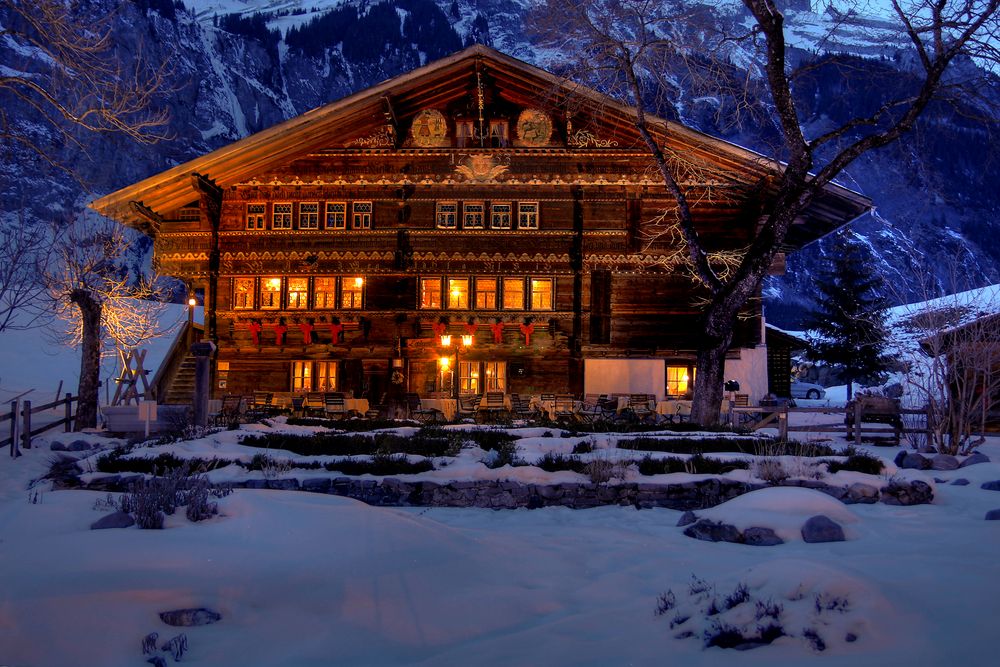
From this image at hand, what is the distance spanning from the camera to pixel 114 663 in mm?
4629

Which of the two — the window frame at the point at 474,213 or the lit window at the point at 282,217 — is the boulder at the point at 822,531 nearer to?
the window frame at the point at 474,213

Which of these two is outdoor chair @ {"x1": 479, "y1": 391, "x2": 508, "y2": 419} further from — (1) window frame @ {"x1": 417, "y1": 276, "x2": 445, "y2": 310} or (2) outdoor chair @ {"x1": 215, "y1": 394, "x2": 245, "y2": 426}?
(2) outdoor chair @ {"x1": 215, "y1": 394, "x2": 245, "y2": 426}

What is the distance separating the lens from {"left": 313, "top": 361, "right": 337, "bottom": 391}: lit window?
2658 cm

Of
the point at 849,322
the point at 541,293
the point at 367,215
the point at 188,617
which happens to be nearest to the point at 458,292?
the point at 541,293

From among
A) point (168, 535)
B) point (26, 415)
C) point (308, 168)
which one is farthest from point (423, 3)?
point (168, 535)

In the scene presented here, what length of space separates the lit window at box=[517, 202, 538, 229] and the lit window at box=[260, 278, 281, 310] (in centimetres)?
869

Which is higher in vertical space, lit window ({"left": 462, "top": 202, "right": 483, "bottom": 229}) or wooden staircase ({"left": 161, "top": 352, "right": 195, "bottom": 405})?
lit window ({"left": 462, "top": 202, "right": 483, "bottom": 229})

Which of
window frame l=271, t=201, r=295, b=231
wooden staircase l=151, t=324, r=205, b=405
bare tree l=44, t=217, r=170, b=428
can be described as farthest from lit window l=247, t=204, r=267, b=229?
bare tree l=44, t=217, r=170, b=428

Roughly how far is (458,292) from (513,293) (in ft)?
6.28

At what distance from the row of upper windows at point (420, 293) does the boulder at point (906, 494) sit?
16576mm

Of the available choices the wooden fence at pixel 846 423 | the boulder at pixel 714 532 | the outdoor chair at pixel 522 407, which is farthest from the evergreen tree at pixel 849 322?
the boulder at pixel 714 532

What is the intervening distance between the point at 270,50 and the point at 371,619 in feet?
476

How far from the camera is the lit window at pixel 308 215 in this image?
26781 mm

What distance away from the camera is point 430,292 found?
1053 inches
